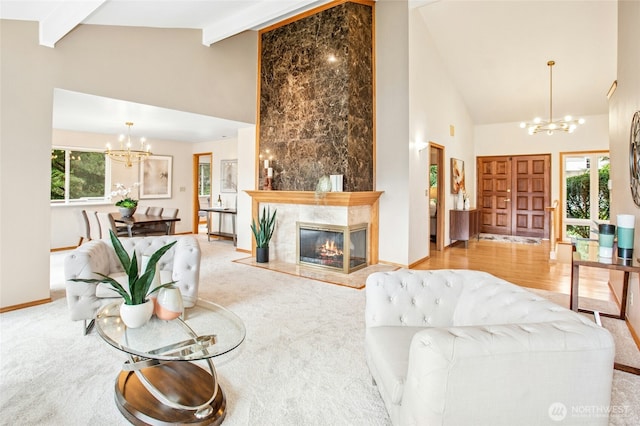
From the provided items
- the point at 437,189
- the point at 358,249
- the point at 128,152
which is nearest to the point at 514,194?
the point at 437,189

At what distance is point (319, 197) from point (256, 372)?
3.14 m

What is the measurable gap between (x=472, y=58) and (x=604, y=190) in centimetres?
457

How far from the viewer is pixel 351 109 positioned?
5.09 metres

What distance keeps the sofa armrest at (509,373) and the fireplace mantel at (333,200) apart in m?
3.71

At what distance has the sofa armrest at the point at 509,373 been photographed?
117cm

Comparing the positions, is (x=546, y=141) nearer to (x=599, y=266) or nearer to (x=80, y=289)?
(x=599, y=266)

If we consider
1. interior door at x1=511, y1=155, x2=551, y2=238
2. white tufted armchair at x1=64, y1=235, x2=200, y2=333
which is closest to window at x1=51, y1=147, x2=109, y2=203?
white tufted armchair at x1=64, y1=235, x2=200, y2=333

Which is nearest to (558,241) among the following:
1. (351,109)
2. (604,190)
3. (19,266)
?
(604,190)

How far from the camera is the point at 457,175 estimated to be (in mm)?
7570

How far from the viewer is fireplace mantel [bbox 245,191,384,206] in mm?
4926

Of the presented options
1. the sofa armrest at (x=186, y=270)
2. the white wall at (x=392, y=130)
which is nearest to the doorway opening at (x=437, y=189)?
the white wall at (x=392, y=130)

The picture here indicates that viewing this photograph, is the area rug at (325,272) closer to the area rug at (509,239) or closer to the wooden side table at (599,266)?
the wooden side table at (599,266)

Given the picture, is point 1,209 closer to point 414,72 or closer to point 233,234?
point 233,234

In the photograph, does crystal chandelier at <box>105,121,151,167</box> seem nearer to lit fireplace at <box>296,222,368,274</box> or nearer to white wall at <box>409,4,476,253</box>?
lit fireplace at <box>296,222,368,274</box>
